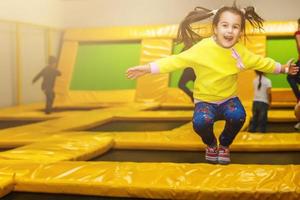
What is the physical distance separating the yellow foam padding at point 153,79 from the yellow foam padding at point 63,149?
9.23 feet

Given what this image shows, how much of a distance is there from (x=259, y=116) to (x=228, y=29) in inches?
60.0

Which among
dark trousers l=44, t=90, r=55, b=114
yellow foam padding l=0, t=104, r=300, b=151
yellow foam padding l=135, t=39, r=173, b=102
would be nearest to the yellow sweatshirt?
yellow foam padding l=0, t=104, r=300, b=151

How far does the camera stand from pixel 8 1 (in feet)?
17.7

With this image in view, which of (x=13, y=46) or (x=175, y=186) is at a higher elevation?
(x=13, y=46)

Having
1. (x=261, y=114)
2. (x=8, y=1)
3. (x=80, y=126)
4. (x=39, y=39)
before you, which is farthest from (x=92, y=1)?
(x=261, y=114)

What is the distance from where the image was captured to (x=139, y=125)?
3.96 metres

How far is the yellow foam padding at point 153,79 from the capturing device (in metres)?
5.74

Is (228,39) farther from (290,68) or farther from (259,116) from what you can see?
(259,116)

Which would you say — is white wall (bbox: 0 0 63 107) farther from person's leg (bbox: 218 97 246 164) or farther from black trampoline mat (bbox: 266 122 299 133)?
person's leg (bbox: 218 97 246 164)

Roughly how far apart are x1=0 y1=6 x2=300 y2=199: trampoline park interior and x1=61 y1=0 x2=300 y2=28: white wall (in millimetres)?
226

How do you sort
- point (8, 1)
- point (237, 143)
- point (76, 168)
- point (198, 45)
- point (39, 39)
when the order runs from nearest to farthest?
point (76, 168) < point (198, 45) < point (237, 143) < point (8, 1) < point (39, 39)

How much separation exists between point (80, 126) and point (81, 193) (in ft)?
5.99

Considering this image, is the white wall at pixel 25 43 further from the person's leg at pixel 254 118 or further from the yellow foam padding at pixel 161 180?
the yellow foam padding at pixel 161 180

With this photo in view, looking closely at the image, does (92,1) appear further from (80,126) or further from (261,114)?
(261,114)
